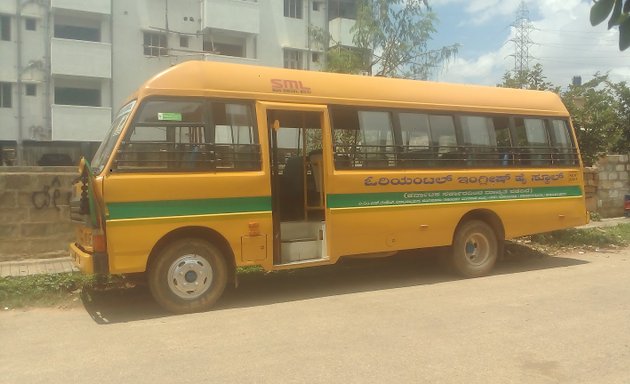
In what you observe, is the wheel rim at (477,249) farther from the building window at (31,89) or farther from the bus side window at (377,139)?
the building window at (31,89)

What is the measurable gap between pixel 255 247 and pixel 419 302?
208 cm

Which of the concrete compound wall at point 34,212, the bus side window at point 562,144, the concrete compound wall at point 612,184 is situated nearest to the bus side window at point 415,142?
the bus side window at point 562,144

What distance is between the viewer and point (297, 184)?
26.3 ft

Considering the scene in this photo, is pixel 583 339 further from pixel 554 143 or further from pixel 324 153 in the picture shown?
pixel 554 143

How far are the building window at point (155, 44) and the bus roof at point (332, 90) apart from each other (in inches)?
918

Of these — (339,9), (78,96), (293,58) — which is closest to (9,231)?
(78,96)

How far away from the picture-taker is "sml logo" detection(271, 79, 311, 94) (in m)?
6.92

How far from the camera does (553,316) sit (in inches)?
241

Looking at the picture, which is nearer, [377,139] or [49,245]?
[377,139]

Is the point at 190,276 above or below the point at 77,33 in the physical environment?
below

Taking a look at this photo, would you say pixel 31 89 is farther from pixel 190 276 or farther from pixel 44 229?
pixel 190 276

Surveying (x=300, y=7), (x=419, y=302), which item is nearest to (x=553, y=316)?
(x=419, y=302)

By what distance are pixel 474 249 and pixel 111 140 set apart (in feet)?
17.7

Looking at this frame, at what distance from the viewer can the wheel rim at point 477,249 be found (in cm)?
859
